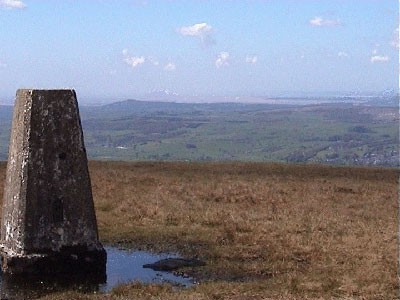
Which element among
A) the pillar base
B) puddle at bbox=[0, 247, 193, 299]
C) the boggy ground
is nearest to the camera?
puddle at bbox=[0, 247, 193, 299]

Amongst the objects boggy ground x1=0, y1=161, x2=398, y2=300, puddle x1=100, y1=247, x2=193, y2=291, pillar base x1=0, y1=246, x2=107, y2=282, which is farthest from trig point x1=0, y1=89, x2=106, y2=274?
boggy ground x1=0, y1=161, x2=398, y2=300

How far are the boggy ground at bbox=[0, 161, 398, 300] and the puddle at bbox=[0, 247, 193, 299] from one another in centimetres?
56

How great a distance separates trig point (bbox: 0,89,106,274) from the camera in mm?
11500

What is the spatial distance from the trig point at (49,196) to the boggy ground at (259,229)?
65.6 inches

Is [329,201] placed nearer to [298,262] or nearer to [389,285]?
[298,262]

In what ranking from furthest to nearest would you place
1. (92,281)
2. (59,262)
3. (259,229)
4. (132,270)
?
(259,229) → (132,270) → (59,262) → (92,281)

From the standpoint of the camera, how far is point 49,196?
11.6m

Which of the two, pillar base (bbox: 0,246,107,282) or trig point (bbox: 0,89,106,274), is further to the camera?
trig point (bbox: 0,89,106,274)

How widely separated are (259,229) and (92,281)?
679cm

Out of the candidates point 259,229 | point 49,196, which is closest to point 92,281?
point 49,196

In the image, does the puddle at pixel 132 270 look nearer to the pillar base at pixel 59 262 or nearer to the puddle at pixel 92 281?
the puddle at pixel 92 281

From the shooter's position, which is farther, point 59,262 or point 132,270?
point 132,270

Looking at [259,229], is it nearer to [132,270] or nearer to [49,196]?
[132,270]

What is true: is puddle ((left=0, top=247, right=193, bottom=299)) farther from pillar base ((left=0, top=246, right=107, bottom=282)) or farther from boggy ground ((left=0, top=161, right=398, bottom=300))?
boggy ground ((left=0, top=161, right=398, bottom=300))
